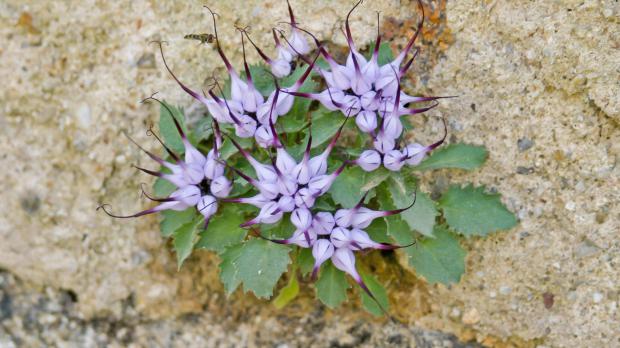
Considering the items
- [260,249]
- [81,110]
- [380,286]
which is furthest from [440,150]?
[81,110]

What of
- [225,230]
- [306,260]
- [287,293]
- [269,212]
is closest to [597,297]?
[306,260]

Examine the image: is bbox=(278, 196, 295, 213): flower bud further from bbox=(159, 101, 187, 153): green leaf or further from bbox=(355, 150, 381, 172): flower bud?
bbox=(159, 101, 187, 153): green leaf

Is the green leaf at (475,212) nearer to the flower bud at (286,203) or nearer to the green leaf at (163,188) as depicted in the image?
the flower bud at (286,203)

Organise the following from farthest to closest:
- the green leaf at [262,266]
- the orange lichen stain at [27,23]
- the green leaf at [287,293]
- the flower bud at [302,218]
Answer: the orange lichen stain at [27,23] < the green leaf at [287,293] < the green leaf at [262,266] < the flower bud at [302,218]

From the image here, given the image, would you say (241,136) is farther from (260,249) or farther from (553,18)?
(553,18)

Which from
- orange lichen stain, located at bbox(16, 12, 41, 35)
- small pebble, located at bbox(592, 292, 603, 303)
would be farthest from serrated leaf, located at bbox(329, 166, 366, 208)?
orange lichen stain, located at bbox(16, 12, 41, 35)

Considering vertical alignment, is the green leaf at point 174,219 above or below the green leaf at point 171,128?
below

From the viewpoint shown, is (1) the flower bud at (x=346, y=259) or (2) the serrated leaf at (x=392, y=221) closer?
(1) the flower bud at (x=346, y=259)

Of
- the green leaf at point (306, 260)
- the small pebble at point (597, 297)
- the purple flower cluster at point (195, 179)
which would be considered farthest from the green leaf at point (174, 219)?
the small pebble at point (597, 297)
